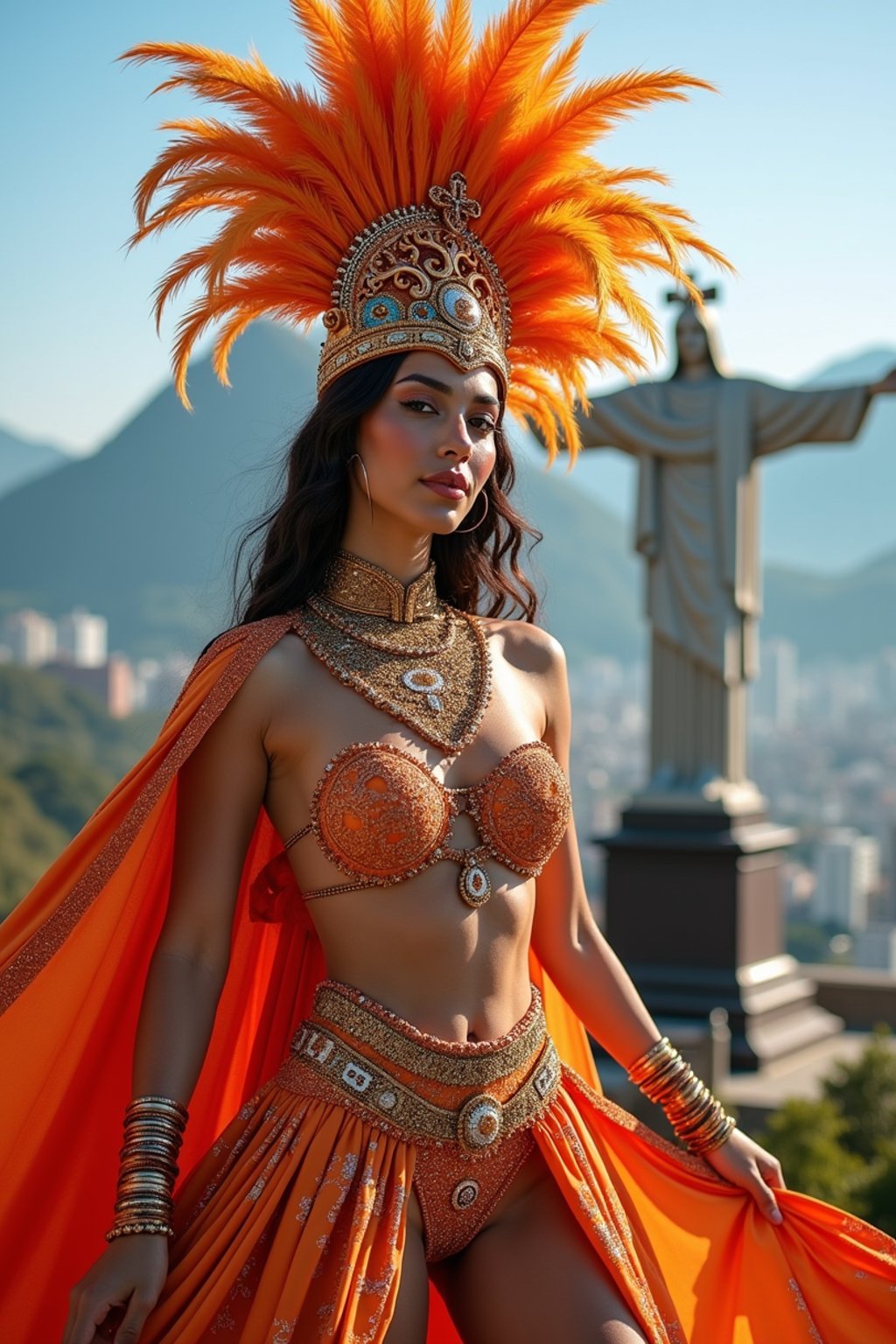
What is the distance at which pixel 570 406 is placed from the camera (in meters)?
2.49

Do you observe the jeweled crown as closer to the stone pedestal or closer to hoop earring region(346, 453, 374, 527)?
hoop earring region(346, 453, 374, 527)

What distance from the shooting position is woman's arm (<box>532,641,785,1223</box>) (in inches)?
88.4

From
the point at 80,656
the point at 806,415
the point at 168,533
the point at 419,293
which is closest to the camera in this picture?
the point at 419,293

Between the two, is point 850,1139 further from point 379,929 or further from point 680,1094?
point 379,929

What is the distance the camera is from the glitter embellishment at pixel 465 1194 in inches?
77.1

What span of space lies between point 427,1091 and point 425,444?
860 millimetres

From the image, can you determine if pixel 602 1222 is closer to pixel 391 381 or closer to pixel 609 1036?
pixel 609 1036

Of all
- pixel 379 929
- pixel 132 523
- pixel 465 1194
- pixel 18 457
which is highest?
pixel 18 457

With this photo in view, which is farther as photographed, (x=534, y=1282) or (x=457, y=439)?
(x=457, y=439)

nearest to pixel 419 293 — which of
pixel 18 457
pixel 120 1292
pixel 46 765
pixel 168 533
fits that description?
pixel 120 1292

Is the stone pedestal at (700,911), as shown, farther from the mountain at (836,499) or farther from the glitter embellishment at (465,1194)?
the mountain at (836,499)

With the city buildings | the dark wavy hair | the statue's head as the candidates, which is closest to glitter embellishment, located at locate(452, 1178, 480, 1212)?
the dark wavy hair

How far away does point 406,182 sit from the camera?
2199mm

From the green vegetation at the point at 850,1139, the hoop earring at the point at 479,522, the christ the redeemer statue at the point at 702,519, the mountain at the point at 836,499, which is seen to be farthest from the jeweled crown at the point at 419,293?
the mountain at the point at 836,499
